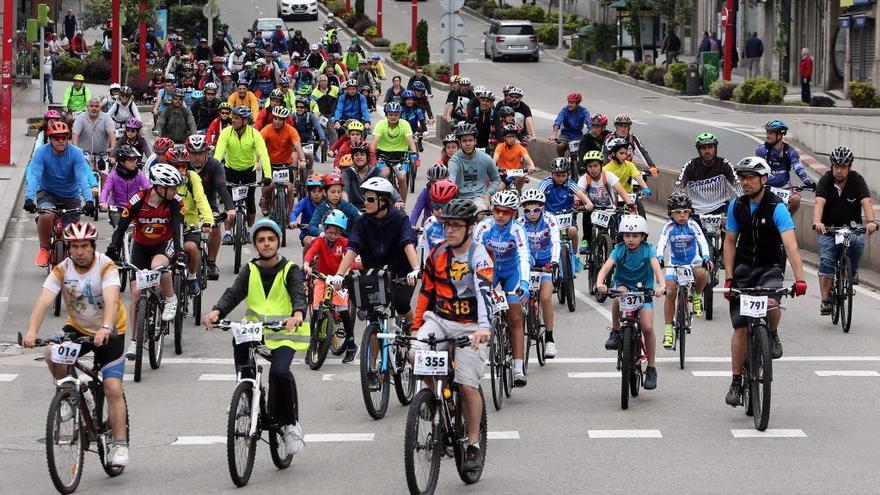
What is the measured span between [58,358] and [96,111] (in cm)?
1468

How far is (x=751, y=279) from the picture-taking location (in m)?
13.0

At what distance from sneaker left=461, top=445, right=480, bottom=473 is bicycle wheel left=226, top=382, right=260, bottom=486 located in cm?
134

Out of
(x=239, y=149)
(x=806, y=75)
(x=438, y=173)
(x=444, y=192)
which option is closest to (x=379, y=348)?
(x=444, y=192)

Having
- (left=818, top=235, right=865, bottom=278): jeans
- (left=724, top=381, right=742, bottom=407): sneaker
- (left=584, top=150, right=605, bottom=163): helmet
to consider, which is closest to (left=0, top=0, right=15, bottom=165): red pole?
(left=584, top=150, right=605, bottom=163): helmet

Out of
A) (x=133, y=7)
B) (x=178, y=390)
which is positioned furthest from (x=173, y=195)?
(x=133, y=7)

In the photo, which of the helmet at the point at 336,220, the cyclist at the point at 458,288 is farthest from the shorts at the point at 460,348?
the helmet at the point at 336,220

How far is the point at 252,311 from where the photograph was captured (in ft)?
37.0

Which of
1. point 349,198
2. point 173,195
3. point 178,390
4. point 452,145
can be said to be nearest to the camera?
point 178,390

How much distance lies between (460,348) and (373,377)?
269cm

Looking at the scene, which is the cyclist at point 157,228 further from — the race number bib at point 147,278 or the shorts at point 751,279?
Answer: the shorts at point 751,279

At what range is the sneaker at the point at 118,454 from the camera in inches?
436

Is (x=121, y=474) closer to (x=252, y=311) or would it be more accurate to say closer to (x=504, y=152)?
(x=252, y=311)

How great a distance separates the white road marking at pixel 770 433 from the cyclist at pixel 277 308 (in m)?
3.36

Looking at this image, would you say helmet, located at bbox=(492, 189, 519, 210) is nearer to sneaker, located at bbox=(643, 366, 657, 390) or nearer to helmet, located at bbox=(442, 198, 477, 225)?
sneaker, located at bbox=(643, 366, 657, 390)
